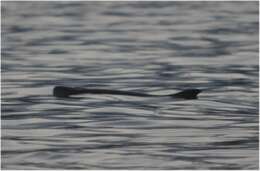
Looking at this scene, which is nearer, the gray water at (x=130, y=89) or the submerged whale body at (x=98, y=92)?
the gray water at (x=130, y=89)

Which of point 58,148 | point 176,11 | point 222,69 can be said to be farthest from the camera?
point 176,11

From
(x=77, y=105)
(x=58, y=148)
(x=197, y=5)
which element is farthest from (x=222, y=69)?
(x=197, y=5)

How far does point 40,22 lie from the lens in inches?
1647

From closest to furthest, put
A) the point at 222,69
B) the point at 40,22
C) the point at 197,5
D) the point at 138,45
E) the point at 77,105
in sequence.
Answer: the point at 77,105
the point at 222,69
the point at 138,45
the point at 40,22
the point at 197,5

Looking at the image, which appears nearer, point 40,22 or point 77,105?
point 77,105

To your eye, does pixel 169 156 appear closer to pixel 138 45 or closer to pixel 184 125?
pixel 184 125

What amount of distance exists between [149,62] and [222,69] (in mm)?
2310

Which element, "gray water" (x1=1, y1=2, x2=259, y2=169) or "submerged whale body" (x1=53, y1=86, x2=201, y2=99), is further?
"submerged whale body" (x1=53, y1=86, x2=201, y2=99)

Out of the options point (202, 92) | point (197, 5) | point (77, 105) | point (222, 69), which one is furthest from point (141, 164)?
point (197, 5)

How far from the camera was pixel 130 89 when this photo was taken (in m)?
22.8

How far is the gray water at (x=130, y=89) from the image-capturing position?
15.0 metres

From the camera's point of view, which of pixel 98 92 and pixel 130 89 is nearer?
pixel 98 92

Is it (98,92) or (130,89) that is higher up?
(98,92)

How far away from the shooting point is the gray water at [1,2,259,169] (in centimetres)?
1502
